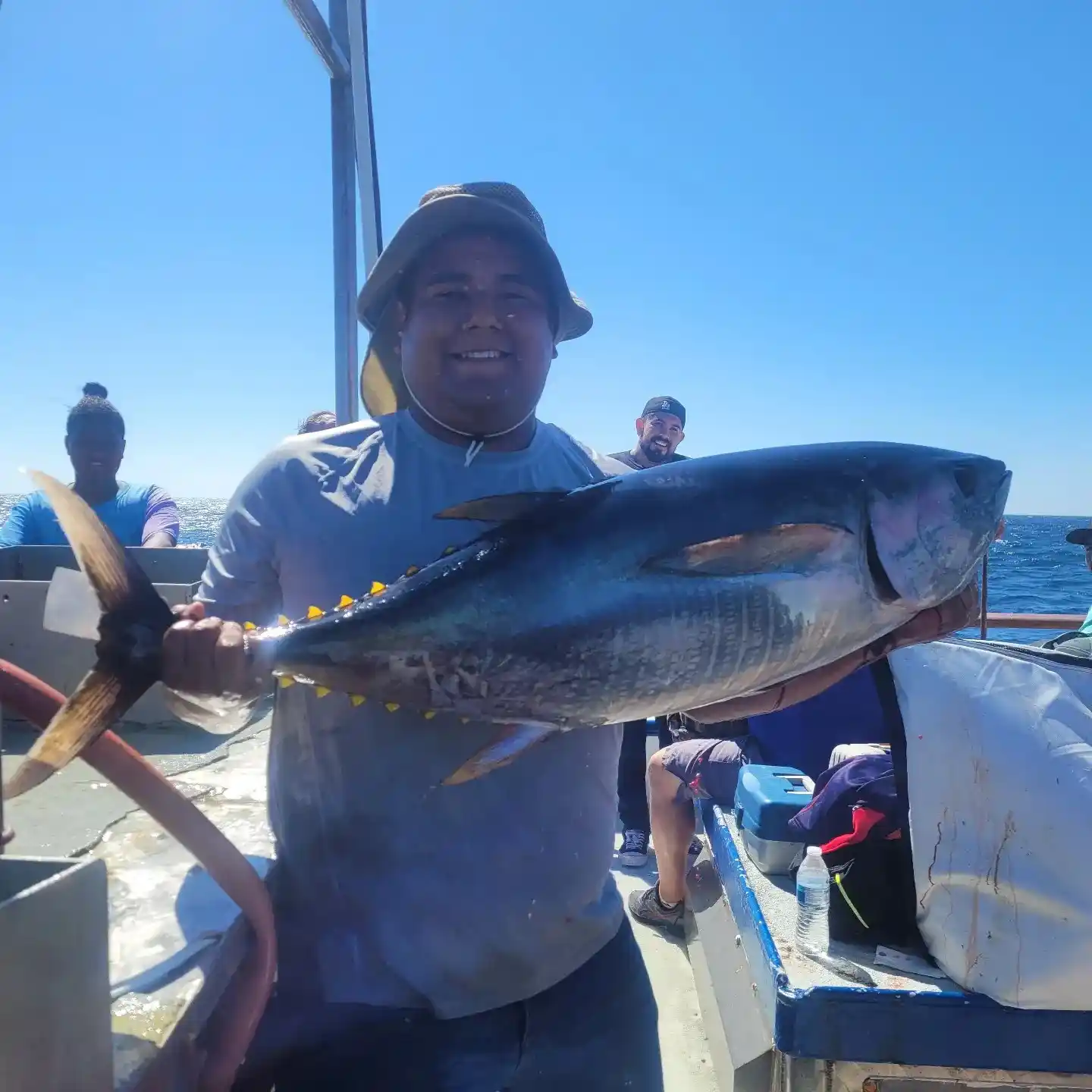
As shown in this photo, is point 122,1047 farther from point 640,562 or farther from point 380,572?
point 640,562

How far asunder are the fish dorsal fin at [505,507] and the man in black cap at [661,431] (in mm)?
4366

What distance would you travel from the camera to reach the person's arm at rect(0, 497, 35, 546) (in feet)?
14.1

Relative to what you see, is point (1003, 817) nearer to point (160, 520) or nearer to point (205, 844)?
point (205, 844)

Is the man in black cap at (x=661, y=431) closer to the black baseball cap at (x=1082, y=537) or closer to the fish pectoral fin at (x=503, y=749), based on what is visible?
the black baseball cap at (x=1082, y=537)

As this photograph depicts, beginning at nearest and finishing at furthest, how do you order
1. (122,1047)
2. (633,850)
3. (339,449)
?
(122,1047)
(339,449)
(633,850)

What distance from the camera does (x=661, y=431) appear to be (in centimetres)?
584

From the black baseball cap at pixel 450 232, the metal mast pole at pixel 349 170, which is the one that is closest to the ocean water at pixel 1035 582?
the metal mast pole at pixel 349 170

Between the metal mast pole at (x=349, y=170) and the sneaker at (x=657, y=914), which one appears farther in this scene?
the metal mast pole at (x=349, y=170)

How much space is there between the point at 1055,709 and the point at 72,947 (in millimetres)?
2047

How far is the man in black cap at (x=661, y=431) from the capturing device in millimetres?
5828

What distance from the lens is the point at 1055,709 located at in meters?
1.96

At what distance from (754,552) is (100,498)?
4.02 m

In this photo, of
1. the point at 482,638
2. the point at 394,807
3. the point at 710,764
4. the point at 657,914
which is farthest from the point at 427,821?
the point at 657,914

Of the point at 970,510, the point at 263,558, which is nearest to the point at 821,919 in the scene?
the point at 970,510
